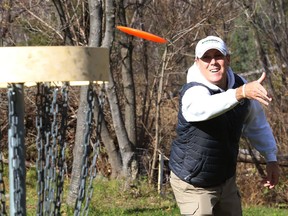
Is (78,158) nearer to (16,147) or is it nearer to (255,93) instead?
(255,93)

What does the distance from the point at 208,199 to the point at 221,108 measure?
2.68ft

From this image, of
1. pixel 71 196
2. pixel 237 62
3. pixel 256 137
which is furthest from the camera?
pixel 237 62

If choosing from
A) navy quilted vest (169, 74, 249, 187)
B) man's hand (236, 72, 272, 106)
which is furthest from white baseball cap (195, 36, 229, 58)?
man's hand (236, 72, 272, 106)

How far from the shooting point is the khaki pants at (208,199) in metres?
4.73

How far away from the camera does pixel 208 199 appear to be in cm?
474

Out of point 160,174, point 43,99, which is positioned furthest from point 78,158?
point 43,99

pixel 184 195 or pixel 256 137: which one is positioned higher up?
pixel 256 137

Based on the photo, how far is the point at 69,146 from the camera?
10.7 meters

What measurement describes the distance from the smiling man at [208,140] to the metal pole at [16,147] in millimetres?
1542

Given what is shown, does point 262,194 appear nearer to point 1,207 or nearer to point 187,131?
point 187,131

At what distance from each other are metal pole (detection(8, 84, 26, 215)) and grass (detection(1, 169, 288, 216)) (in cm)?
439

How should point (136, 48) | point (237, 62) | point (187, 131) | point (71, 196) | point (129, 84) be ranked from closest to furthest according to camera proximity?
point (187, 131)
point (71, 196)
point (129, 84)
point (136, 48)
point (237, 62)

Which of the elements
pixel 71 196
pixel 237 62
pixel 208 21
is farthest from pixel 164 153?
pixel 237 62

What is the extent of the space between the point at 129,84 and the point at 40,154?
6743 mm
